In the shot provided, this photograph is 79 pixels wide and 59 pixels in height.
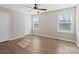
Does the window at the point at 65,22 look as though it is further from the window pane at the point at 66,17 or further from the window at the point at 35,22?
the window at the point at 35,22

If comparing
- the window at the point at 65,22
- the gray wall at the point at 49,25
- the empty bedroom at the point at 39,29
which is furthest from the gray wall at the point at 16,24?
the window at the point at 65,22

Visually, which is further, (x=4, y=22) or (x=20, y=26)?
(x=20, y=26)

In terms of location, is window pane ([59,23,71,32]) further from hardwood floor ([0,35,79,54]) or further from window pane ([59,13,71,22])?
hardwood floor ([0,35,79,54])

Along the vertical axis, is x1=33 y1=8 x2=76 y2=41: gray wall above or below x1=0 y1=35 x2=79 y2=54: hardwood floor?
above

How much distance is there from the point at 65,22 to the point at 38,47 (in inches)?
Result: 27.3

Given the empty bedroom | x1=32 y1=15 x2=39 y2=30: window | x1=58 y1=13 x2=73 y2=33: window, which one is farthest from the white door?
x1=58 y1=13 x2=73 y2=33: window

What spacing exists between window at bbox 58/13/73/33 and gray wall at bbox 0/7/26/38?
0.72 metres

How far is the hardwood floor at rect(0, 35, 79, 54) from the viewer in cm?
159

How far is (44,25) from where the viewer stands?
183 centimetres

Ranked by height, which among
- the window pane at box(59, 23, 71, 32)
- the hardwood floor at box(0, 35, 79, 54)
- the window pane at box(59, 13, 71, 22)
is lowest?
the hardwood floor at box(0, 35, 79, 54)
